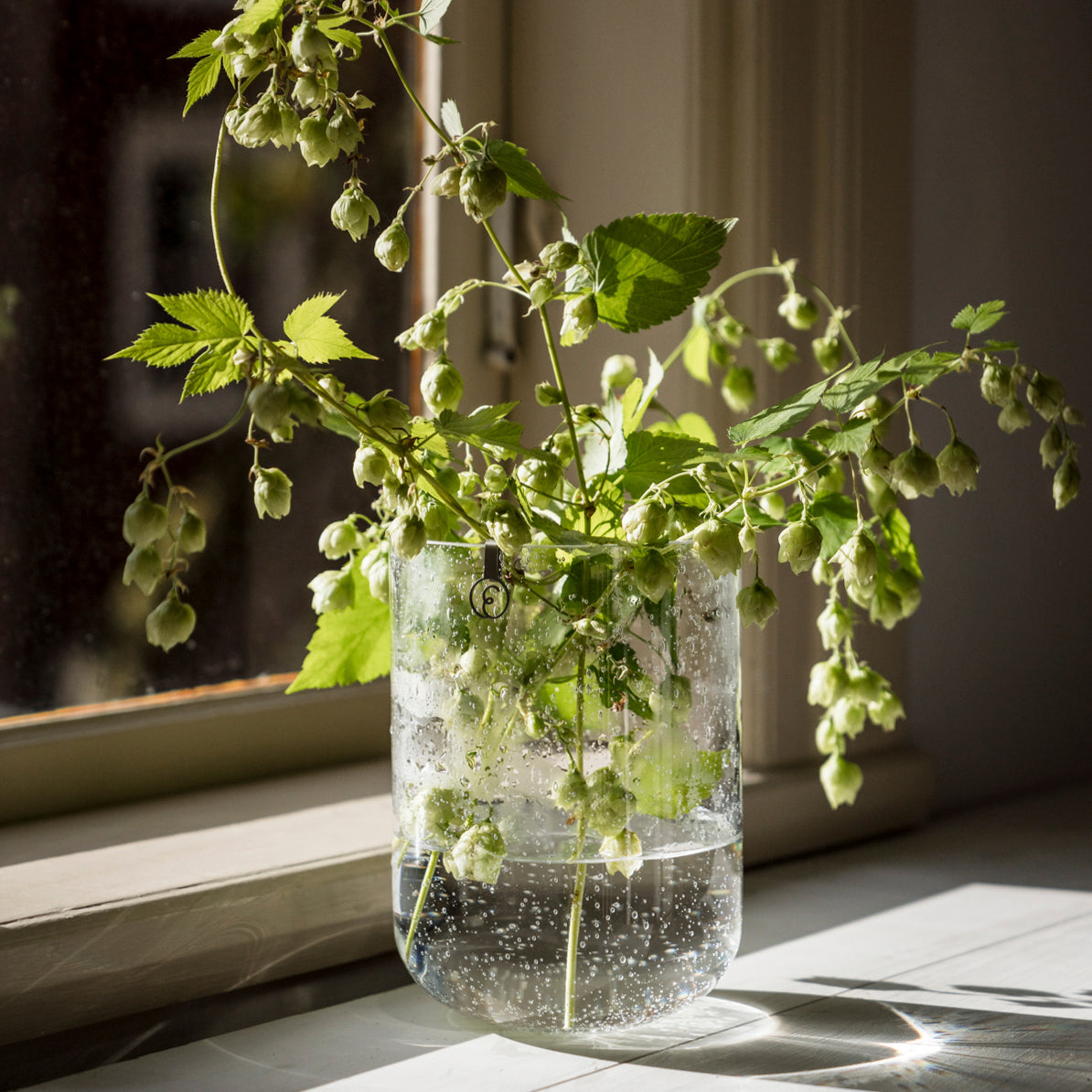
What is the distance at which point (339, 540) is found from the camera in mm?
648

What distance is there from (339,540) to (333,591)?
1.2 inches

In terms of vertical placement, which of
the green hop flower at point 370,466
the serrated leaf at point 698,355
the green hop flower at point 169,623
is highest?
the serrated leaf at point 698,355

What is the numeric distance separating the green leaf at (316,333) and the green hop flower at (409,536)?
0.08 m

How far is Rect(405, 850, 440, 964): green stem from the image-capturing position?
0.64 metres

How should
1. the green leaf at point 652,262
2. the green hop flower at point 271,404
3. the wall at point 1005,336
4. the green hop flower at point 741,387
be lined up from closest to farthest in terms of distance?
the green hop flower at point 271,404 < the green leaf at point 652,262 < the green hop flower at point 741,387 < the wall at point 1005,336

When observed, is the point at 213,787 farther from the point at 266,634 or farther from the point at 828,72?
the point at 828,72

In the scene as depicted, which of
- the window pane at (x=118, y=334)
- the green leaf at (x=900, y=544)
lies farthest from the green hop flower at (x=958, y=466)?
the window pane at (x=118, y=334)

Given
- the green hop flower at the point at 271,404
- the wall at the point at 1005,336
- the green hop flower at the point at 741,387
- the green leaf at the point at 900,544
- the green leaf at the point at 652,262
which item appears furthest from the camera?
the wall at the point at 1005,336

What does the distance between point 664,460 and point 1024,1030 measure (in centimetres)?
34

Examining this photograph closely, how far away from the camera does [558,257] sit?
57 cm

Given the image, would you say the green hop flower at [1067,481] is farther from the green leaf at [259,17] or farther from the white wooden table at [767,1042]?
the green leaf at [259,17]

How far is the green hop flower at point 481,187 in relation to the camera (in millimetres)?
524

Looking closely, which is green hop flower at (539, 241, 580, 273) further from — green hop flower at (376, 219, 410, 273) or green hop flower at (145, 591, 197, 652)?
green hop flower at (145, 591, 197, 652)

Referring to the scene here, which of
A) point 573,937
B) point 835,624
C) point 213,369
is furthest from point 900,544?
point 213,369
